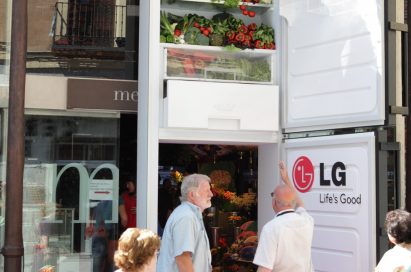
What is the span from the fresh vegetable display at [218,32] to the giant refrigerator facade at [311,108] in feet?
0.30

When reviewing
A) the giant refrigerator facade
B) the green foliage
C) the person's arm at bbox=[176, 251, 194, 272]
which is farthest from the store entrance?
the person's arm at bbox=[176, 251, 194, 272]

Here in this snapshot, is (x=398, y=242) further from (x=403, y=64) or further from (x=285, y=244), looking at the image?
(x=403, y=64)

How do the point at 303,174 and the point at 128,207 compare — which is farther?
the point at 128,207

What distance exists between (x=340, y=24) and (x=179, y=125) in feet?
5.50

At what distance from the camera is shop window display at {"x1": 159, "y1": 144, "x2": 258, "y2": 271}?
27.8 feet

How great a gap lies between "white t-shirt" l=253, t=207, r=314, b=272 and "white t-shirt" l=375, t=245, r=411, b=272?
626 millimetres

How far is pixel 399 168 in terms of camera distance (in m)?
5.44

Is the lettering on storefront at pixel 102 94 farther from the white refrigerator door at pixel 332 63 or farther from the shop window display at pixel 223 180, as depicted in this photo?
the shop window display at pixel 223 180

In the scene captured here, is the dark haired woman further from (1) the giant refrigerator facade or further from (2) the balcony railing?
(2) the balcony railing

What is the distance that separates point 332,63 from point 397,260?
2.28 metres

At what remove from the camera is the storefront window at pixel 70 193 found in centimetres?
663

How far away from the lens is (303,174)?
6.16 metres

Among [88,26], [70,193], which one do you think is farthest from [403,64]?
[70,193]

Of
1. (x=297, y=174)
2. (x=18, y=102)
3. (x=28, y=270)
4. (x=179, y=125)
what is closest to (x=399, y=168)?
(x=297, y=174)
